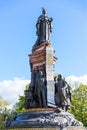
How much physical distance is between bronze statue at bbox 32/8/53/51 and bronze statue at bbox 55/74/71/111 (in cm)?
277

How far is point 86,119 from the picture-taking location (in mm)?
40750

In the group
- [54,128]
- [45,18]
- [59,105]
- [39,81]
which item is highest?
[45,18]

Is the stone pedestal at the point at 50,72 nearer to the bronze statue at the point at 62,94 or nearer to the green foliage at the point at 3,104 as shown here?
the bronze statue at the point at 62,94

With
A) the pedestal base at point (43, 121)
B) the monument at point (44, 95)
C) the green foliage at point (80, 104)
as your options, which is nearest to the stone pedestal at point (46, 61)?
the monument at point (44, 95)

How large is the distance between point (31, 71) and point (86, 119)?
19.8 meters

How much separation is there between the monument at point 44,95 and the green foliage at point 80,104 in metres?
19.2

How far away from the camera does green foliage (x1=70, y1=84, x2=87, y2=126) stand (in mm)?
41094

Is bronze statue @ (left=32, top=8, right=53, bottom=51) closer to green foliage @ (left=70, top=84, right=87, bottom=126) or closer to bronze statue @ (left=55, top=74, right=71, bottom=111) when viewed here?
bronze statue @ (left=55, top=74, right=71, bottom=111)

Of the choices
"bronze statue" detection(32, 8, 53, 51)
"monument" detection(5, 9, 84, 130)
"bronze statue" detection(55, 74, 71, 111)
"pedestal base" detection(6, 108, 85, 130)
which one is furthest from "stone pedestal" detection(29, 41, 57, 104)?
"pedestal base" detection(6, 108, 85, 130)

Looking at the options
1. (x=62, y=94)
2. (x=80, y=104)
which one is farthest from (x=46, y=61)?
(x=80, y=104)

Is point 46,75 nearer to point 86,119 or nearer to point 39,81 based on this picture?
point 39,81

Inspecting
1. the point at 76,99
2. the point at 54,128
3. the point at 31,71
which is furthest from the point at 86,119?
the point at 54,128

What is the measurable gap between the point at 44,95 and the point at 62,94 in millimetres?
1048

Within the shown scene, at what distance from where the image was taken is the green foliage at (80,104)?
41.1 meters
